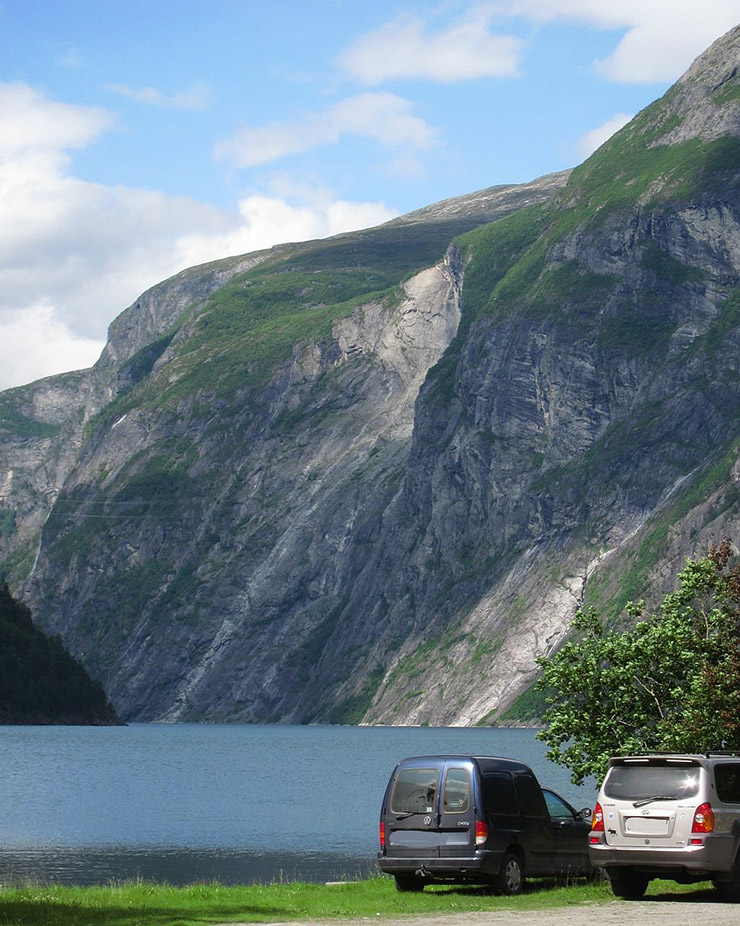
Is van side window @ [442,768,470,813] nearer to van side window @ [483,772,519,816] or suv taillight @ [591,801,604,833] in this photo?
van side window @ [483,772,519,816]

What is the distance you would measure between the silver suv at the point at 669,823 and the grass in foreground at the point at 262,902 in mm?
1112

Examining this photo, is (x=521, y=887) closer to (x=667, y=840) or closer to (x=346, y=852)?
(x=667, y=840)

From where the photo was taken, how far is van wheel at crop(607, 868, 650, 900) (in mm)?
29248

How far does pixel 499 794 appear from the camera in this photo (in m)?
31.1

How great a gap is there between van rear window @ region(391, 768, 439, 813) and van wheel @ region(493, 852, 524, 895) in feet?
6.41

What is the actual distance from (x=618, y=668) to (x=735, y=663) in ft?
13.0

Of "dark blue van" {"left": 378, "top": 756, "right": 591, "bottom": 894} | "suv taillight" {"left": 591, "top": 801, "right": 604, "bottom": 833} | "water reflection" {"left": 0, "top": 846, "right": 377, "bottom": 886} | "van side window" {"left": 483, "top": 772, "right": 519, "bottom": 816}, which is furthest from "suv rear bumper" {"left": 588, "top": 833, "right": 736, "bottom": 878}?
"water reflection" {"left": 0, "top": 846, "right": 377, "bottom": 886}

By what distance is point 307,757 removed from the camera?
422ft

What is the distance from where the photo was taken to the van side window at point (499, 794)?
30.7 metres

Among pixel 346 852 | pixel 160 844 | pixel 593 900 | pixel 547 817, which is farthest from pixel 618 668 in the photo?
pixel 160 844

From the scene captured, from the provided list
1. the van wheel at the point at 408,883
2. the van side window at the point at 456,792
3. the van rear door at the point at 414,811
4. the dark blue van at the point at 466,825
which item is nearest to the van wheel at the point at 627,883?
A: the dark blue van at the point at 466,825

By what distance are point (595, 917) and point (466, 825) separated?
502 centimetres

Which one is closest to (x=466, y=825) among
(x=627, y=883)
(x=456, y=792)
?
(x=456, y=792)

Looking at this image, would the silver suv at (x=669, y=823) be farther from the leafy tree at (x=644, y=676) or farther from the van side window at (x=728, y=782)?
the leafy tree at (x=644, y=676)
